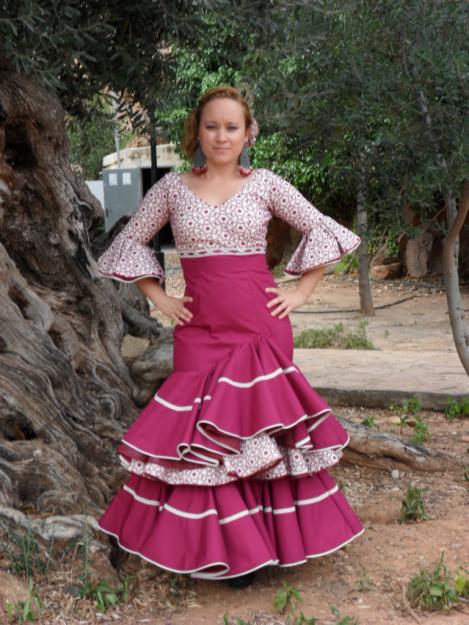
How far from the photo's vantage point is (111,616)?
359 centimetres

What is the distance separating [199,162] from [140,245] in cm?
42

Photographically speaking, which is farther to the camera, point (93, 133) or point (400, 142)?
point (93, 133)

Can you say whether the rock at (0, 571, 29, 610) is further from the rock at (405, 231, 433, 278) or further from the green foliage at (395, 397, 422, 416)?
the rock at (405, 231, 433, 278)

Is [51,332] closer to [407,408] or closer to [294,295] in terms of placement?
[294,295]

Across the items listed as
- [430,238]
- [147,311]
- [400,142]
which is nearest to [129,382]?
[147,311]

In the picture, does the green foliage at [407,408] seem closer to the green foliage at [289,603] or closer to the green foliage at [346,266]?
the green foliage at [289,603]

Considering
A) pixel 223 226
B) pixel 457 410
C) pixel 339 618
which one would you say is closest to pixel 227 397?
pixel 223 226

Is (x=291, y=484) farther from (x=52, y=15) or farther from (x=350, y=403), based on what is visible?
(x=350, y=403)

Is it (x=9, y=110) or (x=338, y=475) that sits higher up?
(x=9, y=110)

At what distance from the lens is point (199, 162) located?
12.9ft

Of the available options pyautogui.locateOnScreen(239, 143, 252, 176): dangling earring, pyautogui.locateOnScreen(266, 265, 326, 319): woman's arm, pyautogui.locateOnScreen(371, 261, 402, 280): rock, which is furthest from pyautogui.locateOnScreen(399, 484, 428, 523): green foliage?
pyautogui.locateOnScreen(371, 261, 402, 280): rock

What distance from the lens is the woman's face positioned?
3816 mm

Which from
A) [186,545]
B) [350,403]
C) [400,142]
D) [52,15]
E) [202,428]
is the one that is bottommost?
[350,403]

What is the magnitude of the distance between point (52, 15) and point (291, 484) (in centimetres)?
228
